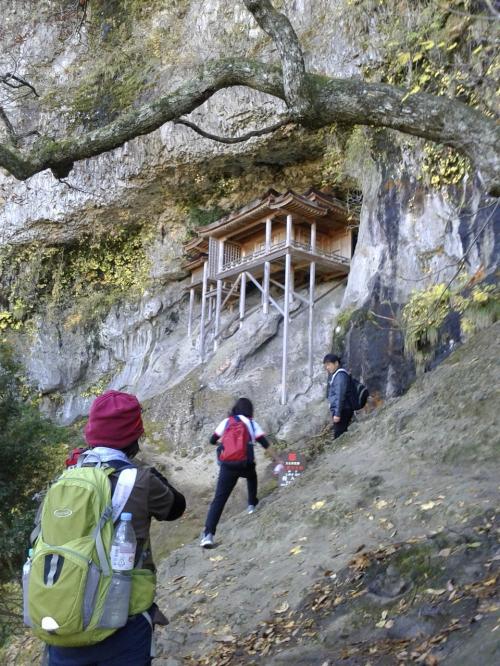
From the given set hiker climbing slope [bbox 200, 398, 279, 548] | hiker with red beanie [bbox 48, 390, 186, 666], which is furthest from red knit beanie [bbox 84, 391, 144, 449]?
hiker climbing slope [bbox 200, 398, 279, 548]

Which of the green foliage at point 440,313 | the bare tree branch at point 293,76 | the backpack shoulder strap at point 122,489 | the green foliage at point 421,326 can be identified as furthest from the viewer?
the green foliage at point 421,326

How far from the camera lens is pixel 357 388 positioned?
32.0 ft

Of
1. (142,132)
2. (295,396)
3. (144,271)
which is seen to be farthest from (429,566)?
(144,271)

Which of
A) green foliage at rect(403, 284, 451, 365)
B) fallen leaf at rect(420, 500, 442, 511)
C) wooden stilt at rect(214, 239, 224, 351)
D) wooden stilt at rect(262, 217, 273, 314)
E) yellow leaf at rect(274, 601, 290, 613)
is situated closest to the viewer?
yellow leaf at rect(274, 601, 290, 613)

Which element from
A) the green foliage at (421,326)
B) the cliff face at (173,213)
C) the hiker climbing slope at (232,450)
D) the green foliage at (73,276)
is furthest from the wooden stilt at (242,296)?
the hiker climbing slope at (232,450)

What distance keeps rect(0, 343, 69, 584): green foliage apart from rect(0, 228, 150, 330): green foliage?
1510 cm

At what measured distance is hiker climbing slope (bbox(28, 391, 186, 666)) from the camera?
8.24 ft

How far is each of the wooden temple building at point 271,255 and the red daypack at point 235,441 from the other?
10542mm

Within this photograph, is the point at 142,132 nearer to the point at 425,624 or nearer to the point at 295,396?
the point at 425,624

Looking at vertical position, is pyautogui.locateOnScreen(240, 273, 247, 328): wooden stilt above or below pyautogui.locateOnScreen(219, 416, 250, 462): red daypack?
above

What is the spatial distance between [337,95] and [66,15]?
73.2ft

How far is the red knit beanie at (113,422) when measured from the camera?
116 inches

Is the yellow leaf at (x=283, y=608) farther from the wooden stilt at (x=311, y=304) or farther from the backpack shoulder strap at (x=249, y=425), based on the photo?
the wooden stilt at (x=311, y=304)

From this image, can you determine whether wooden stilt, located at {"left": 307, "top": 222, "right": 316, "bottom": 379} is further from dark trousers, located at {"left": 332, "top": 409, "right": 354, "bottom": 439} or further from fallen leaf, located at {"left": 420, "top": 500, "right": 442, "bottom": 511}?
fallen leaf, located at {"left": 420, "top": 500, "right": 442, "bottom": 511}
